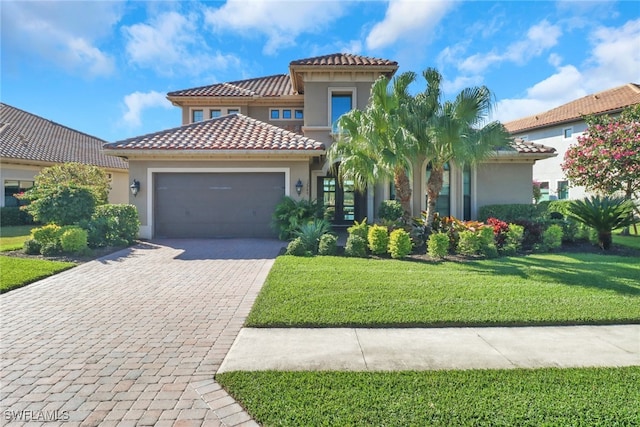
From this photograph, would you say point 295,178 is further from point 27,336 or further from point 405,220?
point 27,336

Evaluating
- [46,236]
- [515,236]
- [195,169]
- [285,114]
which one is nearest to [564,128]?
[515,236]

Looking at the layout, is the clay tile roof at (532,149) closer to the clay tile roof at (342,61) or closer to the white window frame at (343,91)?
the clay tile roof at (342,61)

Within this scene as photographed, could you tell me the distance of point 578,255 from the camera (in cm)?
991

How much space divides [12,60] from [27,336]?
1026 centimetres

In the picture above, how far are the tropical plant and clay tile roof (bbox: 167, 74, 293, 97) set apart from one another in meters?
15.2

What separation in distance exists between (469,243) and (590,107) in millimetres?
24799

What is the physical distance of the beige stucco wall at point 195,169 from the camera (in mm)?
13117

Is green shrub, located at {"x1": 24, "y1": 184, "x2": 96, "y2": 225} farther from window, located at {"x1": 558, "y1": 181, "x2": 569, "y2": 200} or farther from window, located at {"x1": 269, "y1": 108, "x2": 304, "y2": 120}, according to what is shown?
window, located at {"x1": 558, "y1": 181, "x2": 569, "y2": 200}

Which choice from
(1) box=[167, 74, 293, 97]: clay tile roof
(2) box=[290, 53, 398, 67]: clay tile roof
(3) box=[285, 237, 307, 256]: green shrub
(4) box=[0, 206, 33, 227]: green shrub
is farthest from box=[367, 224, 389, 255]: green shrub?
(4) box=[0, 206, 33, 227]: green shrub

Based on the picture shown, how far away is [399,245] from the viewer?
9.42 metres

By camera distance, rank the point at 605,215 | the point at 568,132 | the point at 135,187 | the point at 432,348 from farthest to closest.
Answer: the point at 568,132 < the point at 135,187 < the point at 605,215 < the point at 432,348

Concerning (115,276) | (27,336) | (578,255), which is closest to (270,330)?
(27,336)

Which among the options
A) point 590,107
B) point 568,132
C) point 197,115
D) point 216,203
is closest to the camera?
point 216,203

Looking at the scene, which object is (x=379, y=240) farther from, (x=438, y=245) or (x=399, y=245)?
(x=438, y=245)
